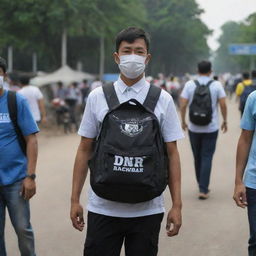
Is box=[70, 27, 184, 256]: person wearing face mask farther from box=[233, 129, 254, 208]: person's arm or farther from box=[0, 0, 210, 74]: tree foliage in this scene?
box=[0, 0, 210, 74]: tree foliage

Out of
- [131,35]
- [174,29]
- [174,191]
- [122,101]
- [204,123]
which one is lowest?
[204,123]

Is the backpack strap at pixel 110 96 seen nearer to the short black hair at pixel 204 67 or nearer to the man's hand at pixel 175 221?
the man's hand at pixel 175 221

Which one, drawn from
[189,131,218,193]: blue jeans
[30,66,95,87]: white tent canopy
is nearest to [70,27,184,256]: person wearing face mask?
[189,131,218,193]: blue jeans

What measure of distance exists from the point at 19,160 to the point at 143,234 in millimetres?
1212

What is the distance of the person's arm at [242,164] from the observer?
3.53 metres

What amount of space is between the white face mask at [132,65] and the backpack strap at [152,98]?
0.12 m

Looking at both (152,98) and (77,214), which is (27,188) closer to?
(77,214)

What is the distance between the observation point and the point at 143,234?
2873mm

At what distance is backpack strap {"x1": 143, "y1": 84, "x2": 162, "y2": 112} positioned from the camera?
2.83 metres

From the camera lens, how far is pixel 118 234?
290 centimetres

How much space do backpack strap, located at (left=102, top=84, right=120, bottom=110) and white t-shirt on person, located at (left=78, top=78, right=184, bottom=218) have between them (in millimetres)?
20

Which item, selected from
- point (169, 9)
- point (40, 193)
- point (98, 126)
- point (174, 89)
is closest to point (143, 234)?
point (98, 126)

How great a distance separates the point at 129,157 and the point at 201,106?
165 inches

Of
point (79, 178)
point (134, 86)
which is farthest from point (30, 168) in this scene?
point (134, 86)
